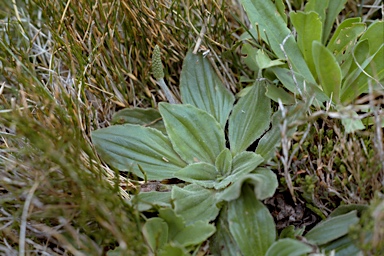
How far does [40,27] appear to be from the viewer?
1.95 metres

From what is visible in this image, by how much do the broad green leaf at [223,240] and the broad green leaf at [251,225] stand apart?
5 cm

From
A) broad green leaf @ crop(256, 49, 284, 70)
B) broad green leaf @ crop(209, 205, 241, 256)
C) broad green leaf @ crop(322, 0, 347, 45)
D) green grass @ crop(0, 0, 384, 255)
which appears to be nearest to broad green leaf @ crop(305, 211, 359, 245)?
green grass @ crop(0, 0, 384, 255)

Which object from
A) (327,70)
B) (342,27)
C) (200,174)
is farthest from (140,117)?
(342,27)

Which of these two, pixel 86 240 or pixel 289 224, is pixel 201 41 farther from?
pixel 86 240

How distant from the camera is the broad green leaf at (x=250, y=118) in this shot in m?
1.60

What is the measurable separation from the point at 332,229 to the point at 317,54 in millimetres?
569

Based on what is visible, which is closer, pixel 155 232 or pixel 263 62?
pixel 155 232

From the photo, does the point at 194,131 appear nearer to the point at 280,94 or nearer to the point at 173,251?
the point at 280,94

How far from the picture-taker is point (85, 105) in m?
1.62

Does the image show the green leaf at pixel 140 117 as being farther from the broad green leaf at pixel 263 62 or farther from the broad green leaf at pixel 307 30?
the broad green leaf at pixel 307 30

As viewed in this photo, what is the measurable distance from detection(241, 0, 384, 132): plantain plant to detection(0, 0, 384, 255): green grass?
0.13 m

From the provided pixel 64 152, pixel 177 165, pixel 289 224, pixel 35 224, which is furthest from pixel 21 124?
pixel 289 224

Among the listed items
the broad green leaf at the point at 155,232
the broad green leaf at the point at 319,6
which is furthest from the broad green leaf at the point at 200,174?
the broad green leaf at the point at 319,6

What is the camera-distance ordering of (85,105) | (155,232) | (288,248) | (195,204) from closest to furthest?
1. (288,248)
2. (155,232)
3. (195,204)
4. (85,105)
